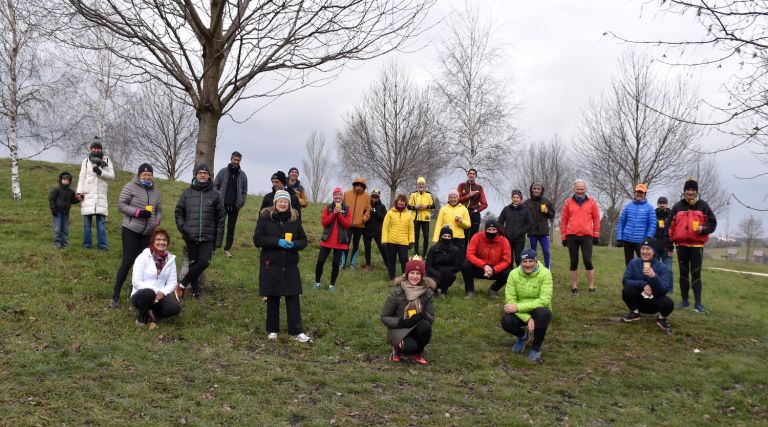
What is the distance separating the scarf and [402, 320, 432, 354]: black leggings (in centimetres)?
18

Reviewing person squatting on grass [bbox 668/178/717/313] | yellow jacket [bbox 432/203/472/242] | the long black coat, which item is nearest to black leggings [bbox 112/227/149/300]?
the long black coat

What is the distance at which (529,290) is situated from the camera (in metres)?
6.83

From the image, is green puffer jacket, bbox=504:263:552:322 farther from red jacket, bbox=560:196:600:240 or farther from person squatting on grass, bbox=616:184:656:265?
person squatting on grass, bbox=616:184:656:265

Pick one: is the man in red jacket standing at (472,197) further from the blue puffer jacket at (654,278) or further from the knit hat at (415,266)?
the knit hat at (415,266)

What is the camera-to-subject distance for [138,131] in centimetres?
3017

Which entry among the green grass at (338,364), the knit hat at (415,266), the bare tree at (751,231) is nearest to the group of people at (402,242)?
the knit hat at (415,266)

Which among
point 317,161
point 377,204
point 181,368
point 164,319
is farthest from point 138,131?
point 181,368

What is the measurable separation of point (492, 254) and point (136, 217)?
591cm

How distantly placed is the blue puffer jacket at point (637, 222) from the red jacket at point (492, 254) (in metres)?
2.42

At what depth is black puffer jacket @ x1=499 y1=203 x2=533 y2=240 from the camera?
10039 millimetres

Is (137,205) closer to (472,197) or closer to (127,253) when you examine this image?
(127,253)

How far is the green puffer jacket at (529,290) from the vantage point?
263 inches

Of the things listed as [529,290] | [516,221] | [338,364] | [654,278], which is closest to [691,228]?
[654,278]

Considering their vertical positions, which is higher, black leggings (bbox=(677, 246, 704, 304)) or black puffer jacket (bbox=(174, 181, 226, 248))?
black puffer jacket (bbox=(174, 181, 226, 248))
